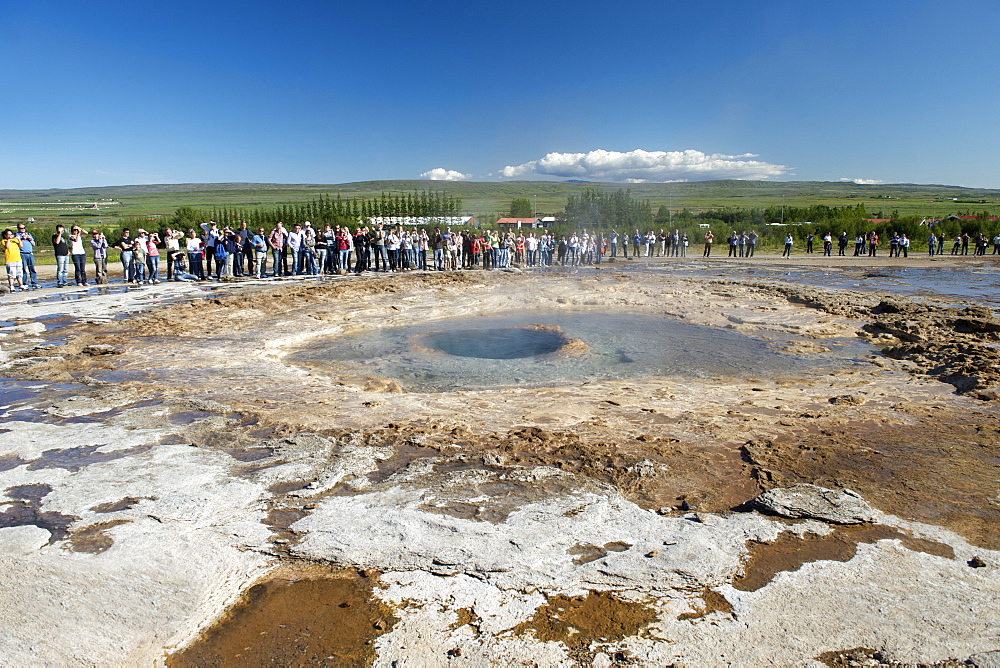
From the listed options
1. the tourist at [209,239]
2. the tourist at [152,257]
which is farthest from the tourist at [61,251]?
the tourist at [209,239]

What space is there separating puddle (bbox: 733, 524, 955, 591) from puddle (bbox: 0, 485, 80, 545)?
3.39m

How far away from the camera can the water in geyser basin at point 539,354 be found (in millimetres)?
7074

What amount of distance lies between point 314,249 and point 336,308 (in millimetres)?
5844

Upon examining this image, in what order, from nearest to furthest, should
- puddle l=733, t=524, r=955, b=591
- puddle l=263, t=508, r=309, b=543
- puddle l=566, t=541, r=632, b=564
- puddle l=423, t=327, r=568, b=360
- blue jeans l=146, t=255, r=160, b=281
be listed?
1. puddle l=733, t=524, r=955, b=591
2. puddle l=566, t=541, r=632, b=564
3. puddle l=263, t=508, r=309, b=543
4. puddle l=423, t=327, r=568, b=360
5. blue jeans l=146, t=255, r=160, b=281

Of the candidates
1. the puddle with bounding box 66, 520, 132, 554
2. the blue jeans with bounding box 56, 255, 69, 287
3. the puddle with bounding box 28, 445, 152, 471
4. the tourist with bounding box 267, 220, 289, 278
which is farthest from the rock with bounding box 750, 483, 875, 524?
the blue jeans with bounding box 56, 255, 69, 287

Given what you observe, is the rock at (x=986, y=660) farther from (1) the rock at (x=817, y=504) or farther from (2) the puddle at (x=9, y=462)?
(2) the puddle at (x=9, y=462)

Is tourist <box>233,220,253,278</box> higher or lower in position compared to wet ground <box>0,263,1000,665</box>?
higher

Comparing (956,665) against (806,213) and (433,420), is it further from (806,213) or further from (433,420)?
(806,213)

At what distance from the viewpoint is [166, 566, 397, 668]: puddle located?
235 centimetres

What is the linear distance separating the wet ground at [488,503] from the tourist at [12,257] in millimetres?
6020

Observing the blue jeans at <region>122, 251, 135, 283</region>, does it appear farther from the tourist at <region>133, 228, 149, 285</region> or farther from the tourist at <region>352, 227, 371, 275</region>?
the tourist at <region>352, 227, 371, 275</region>

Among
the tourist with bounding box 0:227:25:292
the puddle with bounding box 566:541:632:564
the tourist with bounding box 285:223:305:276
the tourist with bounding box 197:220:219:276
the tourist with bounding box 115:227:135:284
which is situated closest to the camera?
the puddle with bounding box 566:541:632:564

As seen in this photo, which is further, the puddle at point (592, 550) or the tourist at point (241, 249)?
the tourist at point (241, 249)

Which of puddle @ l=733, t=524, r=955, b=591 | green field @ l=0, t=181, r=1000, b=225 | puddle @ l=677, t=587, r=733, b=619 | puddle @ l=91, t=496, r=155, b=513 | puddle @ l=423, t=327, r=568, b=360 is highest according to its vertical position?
green field @ l=0, t=181, r=1000, b=225
